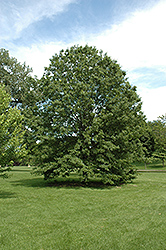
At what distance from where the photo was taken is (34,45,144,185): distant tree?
50.4 feet

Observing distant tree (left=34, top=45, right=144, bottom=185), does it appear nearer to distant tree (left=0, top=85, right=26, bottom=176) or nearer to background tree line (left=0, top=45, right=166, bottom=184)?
background tree line (left=0, top=45, right=166, bottom=184)

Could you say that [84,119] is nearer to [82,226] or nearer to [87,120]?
[87,120]

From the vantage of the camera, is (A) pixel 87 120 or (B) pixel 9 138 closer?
(B) pixel 9 138

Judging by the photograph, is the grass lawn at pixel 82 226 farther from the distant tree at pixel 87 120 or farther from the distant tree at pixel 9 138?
the distant tree at pixel 87 120

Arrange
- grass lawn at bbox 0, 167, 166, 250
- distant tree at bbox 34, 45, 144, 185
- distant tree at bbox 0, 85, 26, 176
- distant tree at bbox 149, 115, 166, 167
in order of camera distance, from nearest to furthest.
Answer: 1. grass lawn at bbox 0, 167, 166, 250
2. distant tree at bbox 0, 85, 26, 176
3. distant tree at bbox 34, 45, 144, 185
4. distant tree at bbox 149, 115, 166, 167

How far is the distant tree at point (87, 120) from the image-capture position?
15359 millimetres

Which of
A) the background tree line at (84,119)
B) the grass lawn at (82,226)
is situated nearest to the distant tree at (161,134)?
the background tree line at (84,119)

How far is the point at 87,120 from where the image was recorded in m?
15.7

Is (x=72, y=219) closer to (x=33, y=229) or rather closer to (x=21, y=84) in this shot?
(x=33, y=229)

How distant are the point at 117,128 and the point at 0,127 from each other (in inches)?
346

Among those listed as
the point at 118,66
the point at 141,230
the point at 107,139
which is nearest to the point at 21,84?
the point at 118,66

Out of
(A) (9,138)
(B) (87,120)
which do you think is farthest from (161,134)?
(A) (9,138)

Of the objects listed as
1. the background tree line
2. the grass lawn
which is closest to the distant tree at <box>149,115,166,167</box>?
the background tree line

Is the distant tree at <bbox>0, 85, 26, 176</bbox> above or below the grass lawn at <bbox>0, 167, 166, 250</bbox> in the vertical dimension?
above
